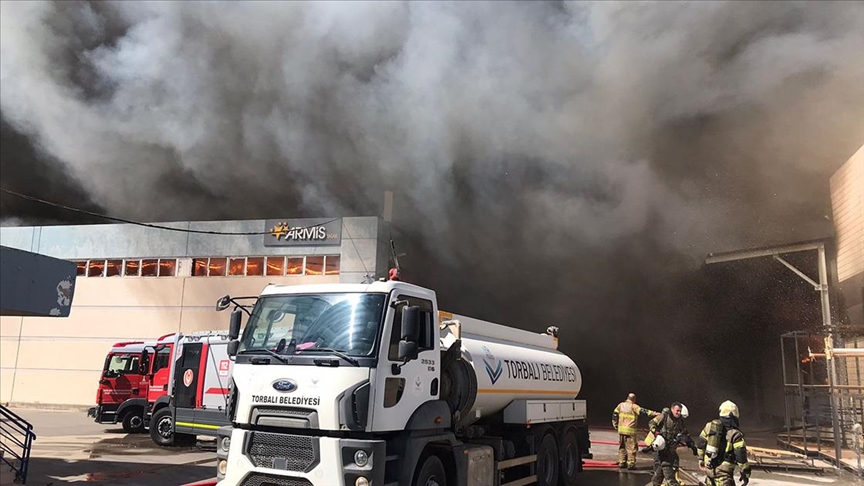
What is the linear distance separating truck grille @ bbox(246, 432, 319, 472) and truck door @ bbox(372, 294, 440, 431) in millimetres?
589

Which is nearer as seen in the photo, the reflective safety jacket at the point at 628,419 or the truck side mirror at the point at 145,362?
the reflective safety jacket at the point at 628,419

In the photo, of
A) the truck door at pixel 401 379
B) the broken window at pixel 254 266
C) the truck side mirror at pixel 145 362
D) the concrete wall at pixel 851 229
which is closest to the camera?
the truck door at pixel 401 379

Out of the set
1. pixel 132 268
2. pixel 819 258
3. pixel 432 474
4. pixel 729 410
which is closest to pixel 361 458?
pixel 432 474

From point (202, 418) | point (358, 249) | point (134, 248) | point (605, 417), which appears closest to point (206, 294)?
point (134, 248)

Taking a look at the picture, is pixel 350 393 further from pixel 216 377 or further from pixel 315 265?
pixel 315 265

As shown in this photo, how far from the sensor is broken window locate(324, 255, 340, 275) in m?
20.2

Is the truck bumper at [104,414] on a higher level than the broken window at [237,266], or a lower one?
lower

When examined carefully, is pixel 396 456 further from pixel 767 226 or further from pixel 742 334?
pixel 742 334

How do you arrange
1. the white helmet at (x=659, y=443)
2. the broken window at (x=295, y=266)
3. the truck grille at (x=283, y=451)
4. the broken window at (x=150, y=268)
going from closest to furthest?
the truck grille at (x=283, y=451), the white helmet at (x=659, y=443), the broken window at (x=295, y=266), the broken window at (x=150, y=268)

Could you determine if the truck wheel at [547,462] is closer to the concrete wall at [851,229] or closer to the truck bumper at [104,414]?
the concrete wall at [851,229]

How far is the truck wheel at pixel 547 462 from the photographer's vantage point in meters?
8.41

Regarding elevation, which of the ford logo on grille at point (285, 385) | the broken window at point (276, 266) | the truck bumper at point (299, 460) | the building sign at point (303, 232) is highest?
the building sign at point (303, 232)

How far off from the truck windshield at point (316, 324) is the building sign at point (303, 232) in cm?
1435

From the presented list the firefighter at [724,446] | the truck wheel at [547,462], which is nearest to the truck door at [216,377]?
the truck wheel at [547,462]
